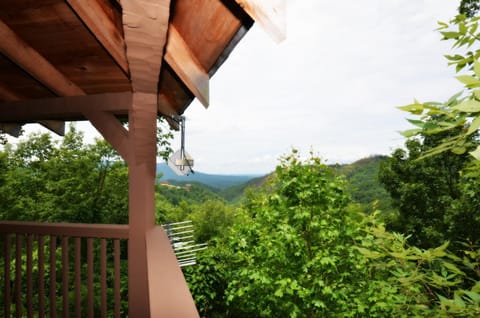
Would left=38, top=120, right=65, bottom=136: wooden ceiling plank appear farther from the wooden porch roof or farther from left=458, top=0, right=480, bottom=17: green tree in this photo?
left=458, top=0, right=480, bottom=17: green tree

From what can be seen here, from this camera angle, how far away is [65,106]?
6.91 feet

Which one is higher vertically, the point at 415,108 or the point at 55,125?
the point at 55,125

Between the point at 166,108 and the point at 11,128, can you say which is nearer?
the point at 166,108

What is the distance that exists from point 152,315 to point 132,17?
973mm

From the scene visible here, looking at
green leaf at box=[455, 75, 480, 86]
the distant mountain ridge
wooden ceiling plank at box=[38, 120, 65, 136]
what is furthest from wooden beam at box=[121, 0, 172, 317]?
the distant mountain ridge

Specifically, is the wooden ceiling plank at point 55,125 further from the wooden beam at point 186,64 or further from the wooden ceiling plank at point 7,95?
the wooden beam at point 186,64

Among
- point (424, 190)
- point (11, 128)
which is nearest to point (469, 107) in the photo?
point (11, 128)

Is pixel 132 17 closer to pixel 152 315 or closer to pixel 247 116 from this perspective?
pixel 152 315

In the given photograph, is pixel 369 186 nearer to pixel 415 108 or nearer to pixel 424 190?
pixel 424 190

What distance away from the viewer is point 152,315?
1237 millimetres

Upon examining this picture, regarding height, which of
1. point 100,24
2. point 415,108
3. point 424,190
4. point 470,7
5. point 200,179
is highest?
point 470,7

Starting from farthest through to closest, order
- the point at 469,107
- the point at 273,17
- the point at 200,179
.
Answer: the point at 200,179
the point at 273,17
the point at 469,107

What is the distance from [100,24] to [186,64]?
0.37 metres

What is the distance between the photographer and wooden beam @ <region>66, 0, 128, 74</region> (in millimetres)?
1314
